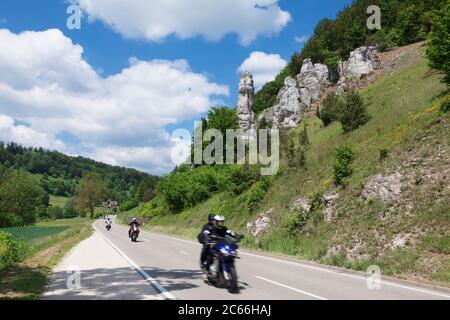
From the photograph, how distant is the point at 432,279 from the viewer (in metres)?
11.7

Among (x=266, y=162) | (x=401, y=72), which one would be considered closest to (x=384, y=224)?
(x=266, y=162)

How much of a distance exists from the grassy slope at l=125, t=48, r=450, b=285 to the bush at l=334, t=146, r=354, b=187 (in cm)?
39

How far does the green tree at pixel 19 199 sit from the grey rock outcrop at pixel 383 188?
3375 inches

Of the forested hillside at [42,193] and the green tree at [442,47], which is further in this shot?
the forested hillside at [42,193]

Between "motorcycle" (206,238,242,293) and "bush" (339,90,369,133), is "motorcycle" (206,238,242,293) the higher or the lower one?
the lower one

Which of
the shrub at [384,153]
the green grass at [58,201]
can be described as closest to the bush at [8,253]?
the shrub at [384,153]

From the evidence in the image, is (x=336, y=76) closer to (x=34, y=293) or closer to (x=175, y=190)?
(x=175, y=190)

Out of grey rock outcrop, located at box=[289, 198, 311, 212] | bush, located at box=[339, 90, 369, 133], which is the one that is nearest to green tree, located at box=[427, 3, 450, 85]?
bush, located at box=[339, 90, 369, 133]

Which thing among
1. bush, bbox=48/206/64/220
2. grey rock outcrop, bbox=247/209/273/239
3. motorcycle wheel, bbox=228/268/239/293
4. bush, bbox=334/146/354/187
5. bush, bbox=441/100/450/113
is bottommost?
bush, bbox=48/206/64/220

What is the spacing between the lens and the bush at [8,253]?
15.3 meters

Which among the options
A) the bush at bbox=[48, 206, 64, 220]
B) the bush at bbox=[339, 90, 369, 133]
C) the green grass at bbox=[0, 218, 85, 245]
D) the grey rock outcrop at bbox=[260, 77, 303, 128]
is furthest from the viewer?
the bush at bbox=[48, 206, 64, 220]

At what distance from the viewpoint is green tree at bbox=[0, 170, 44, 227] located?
89.8 metres

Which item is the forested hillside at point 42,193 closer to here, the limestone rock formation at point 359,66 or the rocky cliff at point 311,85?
the rocky cliff at point 311,85

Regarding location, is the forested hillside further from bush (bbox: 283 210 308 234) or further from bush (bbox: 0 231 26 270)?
bush (bbox: 283 210 308 234)
